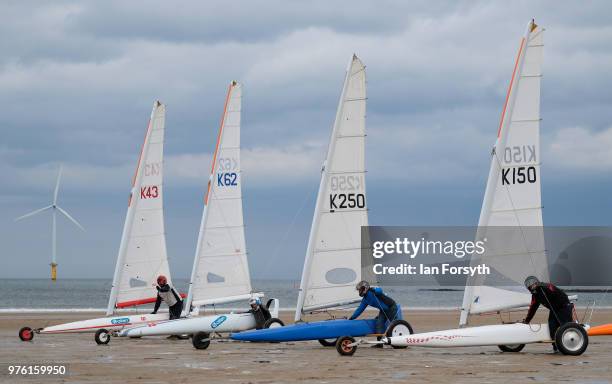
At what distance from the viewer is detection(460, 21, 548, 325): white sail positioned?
18922mm

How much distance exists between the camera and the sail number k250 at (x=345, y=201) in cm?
2227

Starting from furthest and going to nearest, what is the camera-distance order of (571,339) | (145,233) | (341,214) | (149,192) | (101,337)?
(149,192)
(145,233)
(341,214)
(101,337)
(571,339)

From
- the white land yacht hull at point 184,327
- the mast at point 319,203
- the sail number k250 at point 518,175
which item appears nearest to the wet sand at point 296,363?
the white land yacht hull at point 184,327

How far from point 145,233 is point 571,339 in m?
13.9

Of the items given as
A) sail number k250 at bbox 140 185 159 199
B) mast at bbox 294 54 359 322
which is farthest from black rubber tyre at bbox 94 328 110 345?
sail number k250 at bbox 140 185 159 199

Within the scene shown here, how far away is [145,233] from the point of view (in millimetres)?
28016

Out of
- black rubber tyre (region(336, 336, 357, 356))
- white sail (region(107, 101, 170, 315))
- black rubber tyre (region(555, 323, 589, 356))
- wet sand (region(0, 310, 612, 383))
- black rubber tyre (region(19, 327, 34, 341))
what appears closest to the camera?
wet sand (region(0, 310, 612, 383))

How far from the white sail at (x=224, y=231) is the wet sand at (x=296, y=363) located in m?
4.89

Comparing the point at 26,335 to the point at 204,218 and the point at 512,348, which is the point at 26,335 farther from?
the point at 512,348

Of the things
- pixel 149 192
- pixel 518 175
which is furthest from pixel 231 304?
pixel 518 175

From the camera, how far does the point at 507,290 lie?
18.9 m

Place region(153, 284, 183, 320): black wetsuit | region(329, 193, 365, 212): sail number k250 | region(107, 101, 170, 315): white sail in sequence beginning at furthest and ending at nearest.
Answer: region(107, 101, 170, 315): white sail → region(153, 284, 183, 320): black wetsuit → region(329, 193, 365, 212): sail number k250

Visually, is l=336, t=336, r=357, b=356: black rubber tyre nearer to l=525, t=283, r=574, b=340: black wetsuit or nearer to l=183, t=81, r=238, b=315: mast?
l=525, t=283, r=574, b=340: black wetsuit

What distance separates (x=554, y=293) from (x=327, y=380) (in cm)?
536
